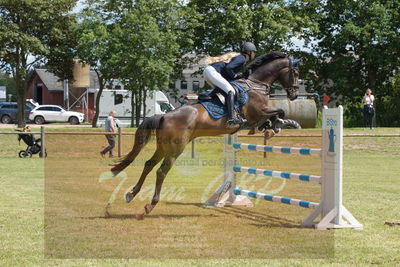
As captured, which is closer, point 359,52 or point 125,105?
point 359,52

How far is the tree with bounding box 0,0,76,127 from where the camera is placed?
1487 inches

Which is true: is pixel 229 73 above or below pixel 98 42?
below

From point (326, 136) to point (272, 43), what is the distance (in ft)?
106

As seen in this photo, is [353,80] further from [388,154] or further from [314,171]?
[314,171]

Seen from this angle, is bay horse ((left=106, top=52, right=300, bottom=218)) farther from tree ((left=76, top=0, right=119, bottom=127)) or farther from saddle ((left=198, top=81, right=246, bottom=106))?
tree ((left=76, top=0, right=119, bottom=127))

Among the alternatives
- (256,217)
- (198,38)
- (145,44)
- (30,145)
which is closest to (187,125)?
(256,217)

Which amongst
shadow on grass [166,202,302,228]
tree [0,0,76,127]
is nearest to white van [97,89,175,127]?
tree [0,0,76,127]

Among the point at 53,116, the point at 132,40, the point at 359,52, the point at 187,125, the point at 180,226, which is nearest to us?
the point at 180,226

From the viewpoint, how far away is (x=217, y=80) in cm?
893

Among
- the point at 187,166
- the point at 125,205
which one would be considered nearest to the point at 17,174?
the point at 187,166

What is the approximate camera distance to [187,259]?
6129mm

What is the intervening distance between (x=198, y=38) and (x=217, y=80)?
32011 mm

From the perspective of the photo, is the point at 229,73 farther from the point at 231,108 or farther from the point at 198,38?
the point at 198,38

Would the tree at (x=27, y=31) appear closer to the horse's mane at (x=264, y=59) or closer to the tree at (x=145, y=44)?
the tree at (x=145, y=44)
